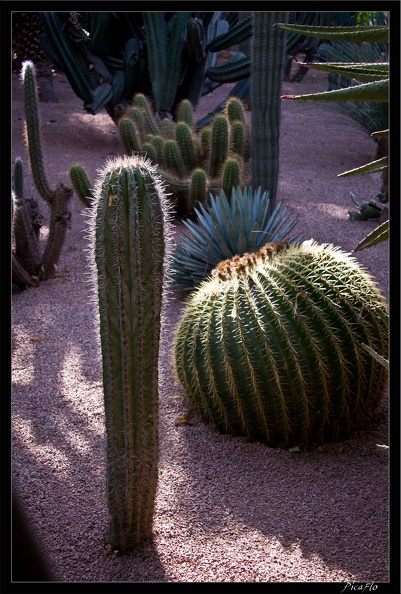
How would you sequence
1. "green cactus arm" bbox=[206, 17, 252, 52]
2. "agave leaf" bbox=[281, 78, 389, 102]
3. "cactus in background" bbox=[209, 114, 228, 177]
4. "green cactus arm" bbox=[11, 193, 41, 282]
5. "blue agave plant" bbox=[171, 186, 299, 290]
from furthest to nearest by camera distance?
"green cactus arm" bbox=[206, 17, 252, 52] → "cactus in background" bbox=[209, 114, 228, 177] → "green cactus arm" bbox=[11, 193, 41, 282] → "blue agave plant" bbox=[171, 186, 299, 290] → "agave leaf" bbox=[281, 78, 389, 102]

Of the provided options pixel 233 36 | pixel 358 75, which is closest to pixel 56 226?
pixel 358 75

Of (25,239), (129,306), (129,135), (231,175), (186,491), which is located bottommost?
(186,491)

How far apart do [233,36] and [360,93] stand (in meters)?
9.11

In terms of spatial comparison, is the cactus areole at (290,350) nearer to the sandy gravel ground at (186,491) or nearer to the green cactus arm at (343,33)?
the sandy gravel ground at (186,491)

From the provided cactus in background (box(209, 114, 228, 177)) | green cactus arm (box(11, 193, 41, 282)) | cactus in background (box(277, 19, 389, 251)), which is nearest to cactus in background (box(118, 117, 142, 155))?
cactus in background (box(209, 114, 228, 177))

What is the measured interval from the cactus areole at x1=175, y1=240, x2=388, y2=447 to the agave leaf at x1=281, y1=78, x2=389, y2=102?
5.30ft

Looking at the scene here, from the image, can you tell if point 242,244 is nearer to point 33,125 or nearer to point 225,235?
point 225,235

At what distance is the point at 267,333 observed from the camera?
3180 millimetres

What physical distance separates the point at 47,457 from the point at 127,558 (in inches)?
37.9

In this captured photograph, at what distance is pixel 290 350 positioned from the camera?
313 cm

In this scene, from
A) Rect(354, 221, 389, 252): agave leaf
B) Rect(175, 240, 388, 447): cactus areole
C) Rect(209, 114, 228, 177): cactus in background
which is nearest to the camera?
Rect(354, 221, 389, 252): agave leaf

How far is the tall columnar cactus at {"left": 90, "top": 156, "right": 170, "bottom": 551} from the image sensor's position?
2.20 m

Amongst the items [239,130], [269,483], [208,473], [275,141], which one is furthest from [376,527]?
[239,130]

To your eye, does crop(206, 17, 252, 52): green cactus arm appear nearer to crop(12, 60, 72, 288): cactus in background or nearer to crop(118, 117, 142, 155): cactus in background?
crop(118, 117, 142, 155): cactus in background
